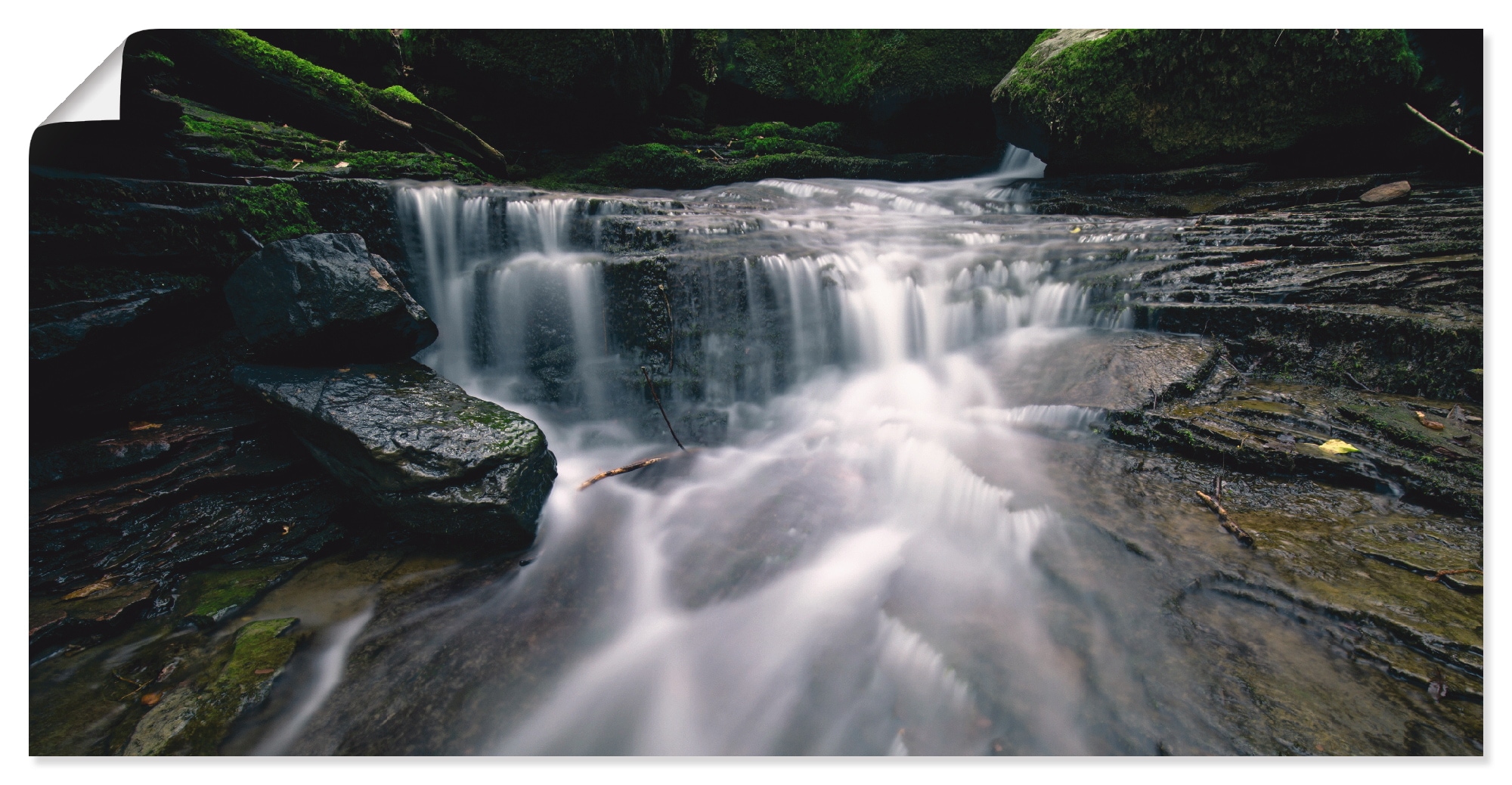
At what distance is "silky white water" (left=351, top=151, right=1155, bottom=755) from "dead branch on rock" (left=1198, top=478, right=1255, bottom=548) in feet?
2.00

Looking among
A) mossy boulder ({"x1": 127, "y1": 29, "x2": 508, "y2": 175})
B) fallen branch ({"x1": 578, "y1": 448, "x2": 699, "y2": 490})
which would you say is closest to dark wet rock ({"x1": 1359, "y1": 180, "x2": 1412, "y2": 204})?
fallen branch ({"x1": 578, "y1": 448, "x2": 699, "y2": 490})

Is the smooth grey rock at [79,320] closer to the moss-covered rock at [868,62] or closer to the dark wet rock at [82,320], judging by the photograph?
the dark wet rock at [82,320]

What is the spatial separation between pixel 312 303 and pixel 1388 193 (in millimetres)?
7902

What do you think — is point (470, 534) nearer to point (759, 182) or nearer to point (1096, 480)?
point (1096, 480)

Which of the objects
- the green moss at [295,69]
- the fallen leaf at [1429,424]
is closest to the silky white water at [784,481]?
the fallen leaf at [1429,424]

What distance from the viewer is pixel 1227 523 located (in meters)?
1.96

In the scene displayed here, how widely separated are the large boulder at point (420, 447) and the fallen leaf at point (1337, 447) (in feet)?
11.7

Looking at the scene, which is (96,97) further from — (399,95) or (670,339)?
(399,95)

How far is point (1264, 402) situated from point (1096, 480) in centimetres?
108

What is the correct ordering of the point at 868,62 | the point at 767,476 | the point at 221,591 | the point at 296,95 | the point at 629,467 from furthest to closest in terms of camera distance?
the point at 868,62 < the point at 296,95 < the point at 629,467 < the point at 767,476 < the point at 221,591

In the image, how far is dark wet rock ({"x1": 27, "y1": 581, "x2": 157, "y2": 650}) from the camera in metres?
1.82

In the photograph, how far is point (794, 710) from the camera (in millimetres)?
1611

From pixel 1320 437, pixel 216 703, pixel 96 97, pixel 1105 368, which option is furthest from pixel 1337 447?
pixel 96 97

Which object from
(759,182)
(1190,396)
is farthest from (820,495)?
(759,182)
